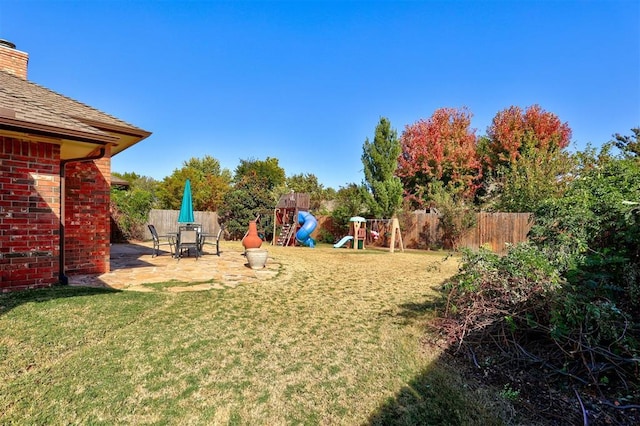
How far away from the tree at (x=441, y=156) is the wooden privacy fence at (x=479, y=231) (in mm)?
4583

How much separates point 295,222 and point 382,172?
652 cm

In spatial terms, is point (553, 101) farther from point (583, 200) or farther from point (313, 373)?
point (313, 373)

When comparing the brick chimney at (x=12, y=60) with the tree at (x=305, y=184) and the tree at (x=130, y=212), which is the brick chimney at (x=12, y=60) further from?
the tree at (x=305, y=184)

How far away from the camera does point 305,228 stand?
16.6 metres

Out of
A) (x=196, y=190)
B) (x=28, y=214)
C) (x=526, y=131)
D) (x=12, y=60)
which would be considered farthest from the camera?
(x=196, y=190)

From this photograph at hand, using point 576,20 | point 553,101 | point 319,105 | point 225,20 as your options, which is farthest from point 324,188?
point 576,20

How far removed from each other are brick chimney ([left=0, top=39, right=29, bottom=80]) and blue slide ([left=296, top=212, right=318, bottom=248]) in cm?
1182

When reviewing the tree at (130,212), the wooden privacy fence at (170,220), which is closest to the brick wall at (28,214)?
the tree at (130,212)

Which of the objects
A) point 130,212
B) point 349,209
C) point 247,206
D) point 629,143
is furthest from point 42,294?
point 629,143

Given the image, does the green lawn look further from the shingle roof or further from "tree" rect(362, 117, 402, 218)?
"tree" rect(362, 117, 402, 218)

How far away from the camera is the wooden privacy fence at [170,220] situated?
1848 centimetres

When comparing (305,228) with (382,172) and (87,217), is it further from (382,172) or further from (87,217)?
(87,217)

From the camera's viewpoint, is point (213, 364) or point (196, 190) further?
point (196, 190)

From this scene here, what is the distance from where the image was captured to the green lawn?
2.23 m
